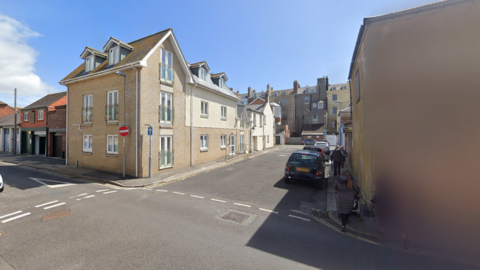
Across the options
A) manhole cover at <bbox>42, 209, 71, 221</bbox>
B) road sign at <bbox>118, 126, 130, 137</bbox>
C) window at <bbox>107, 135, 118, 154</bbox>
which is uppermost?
road sign at <bbox>118, 126, 130, 137</bbox>

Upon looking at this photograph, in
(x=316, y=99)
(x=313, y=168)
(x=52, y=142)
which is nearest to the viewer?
(x=313, y=168)

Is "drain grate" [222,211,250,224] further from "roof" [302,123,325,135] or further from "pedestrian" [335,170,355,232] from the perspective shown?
"roof" [302,123,325,135]

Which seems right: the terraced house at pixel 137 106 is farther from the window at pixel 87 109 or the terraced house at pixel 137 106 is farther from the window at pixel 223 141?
the window at pixel 223 141

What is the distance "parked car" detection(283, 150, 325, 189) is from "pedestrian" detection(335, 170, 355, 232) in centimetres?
388

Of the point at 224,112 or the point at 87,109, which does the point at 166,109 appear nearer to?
the point at 87,109

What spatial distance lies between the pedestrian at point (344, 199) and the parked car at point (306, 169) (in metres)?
3.88

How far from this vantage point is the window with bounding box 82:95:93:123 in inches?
551

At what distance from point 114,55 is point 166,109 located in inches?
192

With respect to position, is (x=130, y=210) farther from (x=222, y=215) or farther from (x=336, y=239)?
(x=336, y=239)

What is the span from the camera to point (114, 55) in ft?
43.8

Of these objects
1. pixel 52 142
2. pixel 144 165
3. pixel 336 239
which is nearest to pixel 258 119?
pixel 144 165

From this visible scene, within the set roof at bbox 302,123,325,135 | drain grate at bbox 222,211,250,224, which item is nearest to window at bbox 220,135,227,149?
drain grate at bbox 222,211,250,224

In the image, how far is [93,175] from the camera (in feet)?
38.3

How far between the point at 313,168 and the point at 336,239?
4.82 metres
